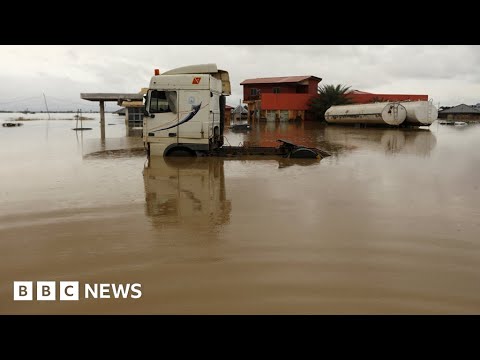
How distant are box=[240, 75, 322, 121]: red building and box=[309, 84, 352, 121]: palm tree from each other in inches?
52.4

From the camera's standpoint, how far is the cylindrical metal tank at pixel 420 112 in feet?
103

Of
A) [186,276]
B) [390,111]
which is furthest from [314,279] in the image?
[390,111]

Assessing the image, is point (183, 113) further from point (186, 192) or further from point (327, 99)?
point (327, 99)

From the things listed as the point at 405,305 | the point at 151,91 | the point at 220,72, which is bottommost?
the point at 405,305

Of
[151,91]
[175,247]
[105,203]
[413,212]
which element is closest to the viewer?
[175,247]

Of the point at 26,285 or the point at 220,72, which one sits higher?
the point at 220,72

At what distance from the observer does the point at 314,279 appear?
4.66 meters

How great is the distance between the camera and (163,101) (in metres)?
14.0

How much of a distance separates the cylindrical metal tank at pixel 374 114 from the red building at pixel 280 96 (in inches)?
359

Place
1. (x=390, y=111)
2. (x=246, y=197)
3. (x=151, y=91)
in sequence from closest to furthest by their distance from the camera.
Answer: (x=246, y=197)
(x=151, y=91)
(x=390, y=111)

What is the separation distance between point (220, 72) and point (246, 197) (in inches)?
340

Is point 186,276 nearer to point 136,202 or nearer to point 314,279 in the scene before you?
point 314,279

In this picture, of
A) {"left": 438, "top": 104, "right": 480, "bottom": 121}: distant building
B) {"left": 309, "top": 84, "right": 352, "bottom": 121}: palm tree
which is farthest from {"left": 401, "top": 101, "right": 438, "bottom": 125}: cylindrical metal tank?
{"left": 438, "top": 104, "right": 480, "bottom": 121}: distant building

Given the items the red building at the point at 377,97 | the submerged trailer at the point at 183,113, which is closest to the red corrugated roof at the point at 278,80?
the red building at the point at 377,97
